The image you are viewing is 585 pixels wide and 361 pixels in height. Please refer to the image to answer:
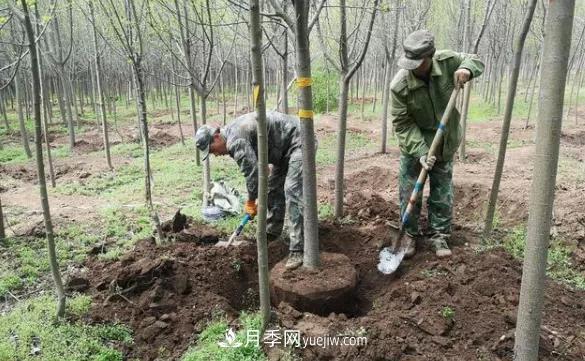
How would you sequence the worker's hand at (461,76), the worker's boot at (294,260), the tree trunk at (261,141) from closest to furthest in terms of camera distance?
the tree trunk at (261,141), the worker's hand at (461,76), the worker's boot at (294,260)

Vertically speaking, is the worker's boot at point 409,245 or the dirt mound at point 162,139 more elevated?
the worker's boot at point 409,245

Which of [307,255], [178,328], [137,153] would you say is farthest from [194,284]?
[137,153]

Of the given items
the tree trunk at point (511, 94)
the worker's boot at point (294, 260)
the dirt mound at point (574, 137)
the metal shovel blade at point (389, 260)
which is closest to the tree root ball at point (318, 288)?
the worker's boot at point (294, 260)

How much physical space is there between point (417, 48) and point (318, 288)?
6.82ft

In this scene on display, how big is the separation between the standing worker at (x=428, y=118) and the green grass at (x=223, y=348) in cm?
173

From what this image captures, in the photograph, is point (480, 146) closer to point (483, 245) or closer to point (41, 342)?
point (483, 245)

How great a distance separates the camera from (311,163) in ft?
11.7

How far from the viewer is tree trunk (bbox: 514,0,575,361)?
1.74 metres

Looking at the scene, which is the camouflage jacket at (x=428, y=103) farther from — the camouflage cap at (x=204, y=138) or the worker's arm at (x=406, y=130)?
the camouflage cap at (x=204, y=138)

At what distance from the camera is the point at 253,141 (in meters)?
4.15

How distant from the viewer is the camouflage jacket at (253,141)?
3939 millimetres

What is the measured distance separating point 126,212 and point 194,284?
9.96 feet

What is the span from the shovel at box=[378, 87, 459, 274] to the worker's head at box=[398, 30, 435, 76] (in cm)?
36

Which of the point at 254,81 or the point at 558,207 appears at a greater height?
the point at 254,81
